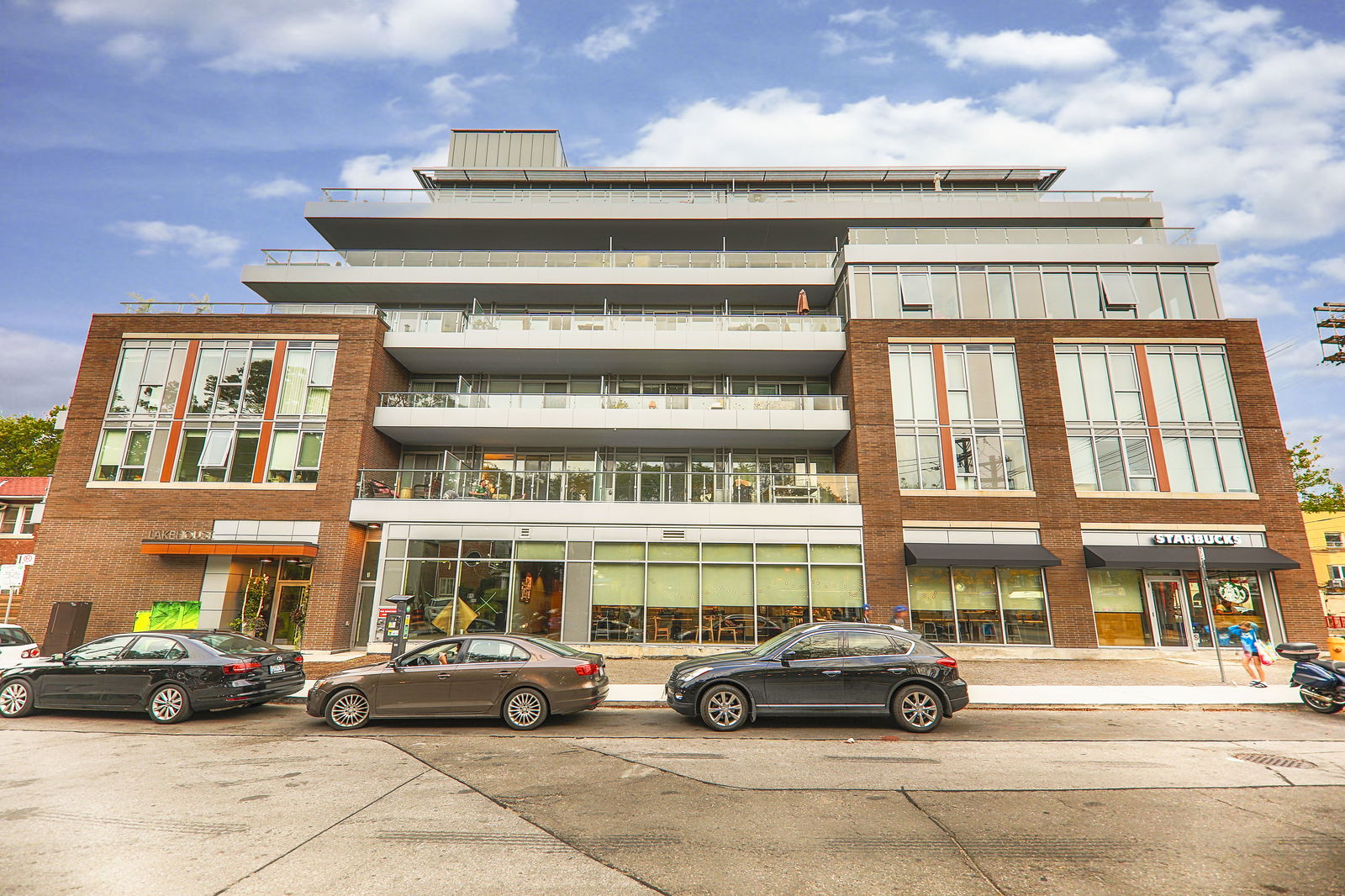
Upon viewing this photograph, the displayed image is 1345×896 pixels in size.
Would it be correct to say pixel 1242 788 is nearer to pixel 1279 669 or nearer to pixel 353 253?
pixel 1279 669

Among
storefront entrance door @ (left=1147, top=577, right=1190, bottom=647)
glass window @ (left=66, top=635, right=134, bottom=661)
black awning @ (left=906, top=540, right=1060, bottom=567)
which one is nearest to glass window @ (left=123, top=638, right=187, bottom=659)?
glass window @ (left=66, top=635, right=134, bottom=661)

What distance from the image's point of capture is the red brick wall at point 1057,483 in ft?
58.3

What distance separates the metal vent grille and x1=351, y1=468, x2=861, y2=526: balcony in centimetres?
1087

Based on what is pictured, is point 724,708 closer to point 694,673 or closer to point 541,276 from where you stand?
point 694,673

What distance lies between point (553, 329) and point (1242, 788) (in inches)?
771

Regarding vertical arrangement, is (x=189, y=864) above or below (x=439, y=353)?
below

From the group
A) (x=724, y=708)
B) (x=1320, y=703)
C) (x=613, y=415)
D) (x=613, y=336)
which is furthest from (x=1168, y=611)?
(x=613, y=336)

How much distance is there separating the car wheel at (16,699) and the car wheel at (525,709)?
822 cm

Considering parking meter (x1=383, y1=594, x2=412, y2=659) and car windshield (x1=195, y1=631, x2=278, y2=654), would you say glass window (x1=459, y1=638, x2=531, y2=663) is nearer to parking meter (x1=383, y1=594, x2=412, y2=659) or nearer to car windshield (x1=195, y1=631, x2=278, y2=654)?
car windshield (x1=195, y1=631, x2=278, y2=654)

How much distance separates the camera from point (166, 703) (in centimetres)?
1010

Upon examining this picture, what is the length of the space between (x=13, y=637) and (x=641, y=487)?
14749mm

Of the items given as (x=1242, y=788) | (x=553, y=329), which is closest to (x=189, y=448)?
(x=553, y=329)

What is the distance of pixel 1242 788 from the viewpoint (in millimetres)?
6586

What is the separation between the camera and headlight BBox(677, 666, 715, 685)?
9422 mm
